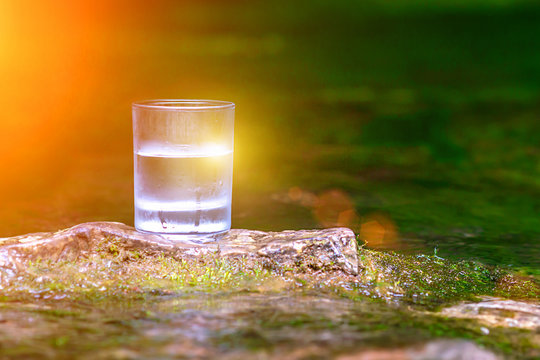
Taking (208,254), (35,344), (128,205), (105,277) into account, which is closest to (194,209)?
(208,254)

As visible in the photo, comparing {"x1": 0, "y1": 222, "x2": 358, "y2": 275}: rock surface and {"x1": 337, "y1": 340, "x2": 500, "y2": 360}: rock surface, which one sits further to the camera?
{"x1": 0, "y1": 222, "x2": 358, "y2": 275}: rock surface

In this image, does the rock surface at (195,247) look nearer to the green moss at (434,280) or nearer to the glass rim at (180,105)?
the green moss at (434,280)

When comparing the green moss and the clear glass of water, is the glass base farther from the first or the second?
the green moss

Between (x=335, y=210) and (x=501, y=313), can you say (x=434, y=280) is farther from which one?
(x=335, y=210)

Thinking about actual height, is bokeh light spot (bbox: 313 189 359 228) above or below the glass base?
below

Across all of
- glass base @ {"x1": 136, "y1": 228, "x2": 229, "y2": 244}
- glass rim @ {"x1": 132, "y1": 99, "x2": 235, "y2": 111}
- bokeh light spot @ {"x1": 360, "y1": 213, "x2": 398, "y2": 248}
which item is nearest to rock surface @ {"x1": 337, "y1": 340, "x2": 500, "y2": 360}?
glass base @ {"x1": 136, "y1": 228, "x2": 229, "y2": 244}

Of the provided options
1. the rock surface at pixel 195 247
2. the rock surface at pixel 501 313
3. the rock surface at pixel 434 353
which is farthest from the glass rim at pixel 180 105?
the rock surface at pixel 434 353

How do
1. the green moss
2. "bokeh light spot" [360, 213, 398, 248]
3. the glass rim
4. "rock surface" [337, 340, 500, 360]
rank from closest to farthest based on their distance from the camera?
"rock surface" [337, 340, 500, 360] → the green moss → the glass rim → "bokeh light spot" [360, 213, 398, 248]

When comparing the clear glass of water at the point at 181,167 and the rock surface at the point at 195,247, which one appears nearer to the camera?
the rock surface at the point at 195,247

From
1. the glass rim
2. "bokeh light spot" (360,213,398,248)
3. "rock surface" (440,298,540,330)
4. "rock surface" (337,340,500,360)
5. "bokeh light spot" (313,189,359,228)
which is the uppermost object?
the glass rim
